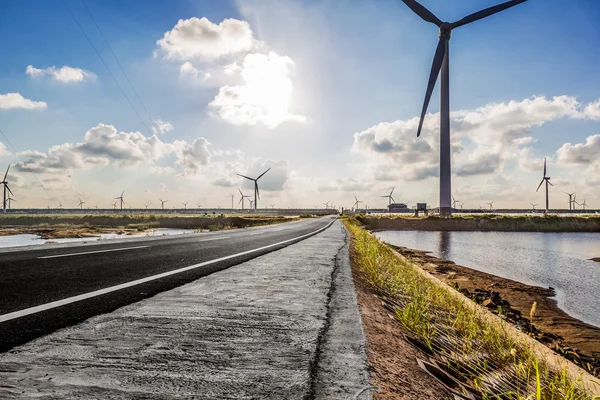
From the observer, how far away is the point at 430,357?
3.46 m

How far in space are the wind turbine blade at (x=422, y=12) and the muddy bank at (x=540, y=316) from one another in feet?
144

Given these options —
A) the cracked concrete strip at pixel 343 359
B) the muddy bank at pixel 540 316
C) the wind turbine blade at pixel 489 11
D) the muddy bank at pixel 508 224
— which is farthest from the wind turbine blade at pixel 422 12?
the cracked concrete strip at pixel 343 359

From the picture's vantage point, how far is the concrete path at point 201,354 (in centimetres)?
207

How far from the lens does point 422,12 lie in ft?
166

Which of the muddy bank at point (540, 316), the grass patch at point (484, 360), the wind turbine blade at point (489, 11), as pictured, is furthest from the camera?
the wind turbine blade at point (489, 11)

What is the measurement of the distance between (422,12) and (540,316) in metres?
51.5

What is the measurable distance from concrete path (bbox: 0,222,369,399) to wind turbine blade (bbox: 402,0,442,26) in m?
53.2

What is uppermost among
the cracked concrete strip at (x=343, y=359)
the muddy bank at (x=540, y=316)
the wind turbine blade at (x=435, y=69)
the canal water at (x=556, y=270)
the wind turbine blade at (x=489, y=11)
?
the wind turbine blade at (x=489, y=11)

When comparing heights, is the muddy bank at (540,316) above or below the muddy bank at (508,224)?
below

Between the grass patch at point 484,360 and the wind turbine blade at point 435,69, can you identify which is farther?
the wind turbine blade at point 435,69

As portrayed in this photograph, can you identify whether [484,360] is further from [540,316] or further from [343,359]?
[540,316]

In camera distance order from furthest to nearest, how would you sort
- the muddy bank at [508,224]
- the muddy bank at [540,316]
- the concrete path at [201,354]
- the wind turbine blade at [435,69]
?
the muddy bank at [508,224] < the wind turbine blade at [435,69] < the muddy bank at [540,316] < the concrete path at [201,354]

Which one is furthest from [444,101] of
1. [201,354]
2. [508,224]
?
[201,354]

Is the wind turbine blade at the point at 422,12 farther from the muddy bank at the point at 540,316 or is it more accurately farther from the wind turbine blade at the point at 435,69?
the muddy bank at the point at 540,316
